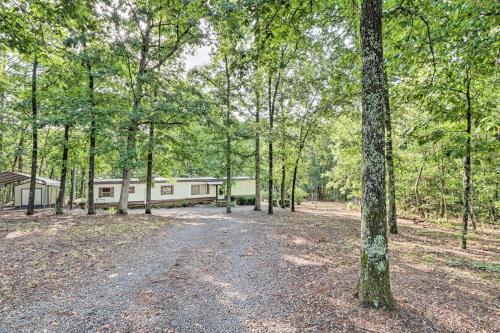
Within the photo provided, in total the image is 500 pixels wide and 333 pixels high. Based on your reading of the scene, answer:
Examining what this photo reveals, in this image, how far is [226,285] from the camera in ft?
15.1

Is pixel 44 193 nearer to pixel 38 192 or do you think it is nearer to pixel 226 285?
pixel 38 192

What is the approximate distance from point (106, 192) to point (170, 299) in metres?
21.1

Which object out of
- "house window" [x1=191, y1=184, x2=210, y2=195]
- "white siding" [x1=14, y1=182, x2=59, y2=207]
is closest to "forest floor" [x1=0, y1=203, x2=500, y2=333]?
"white siding" [x1=14, y1=182, x2=59, y2=207]

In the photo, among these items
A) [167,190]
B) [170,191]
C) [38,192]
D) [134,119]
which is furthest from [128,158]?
[38,192]

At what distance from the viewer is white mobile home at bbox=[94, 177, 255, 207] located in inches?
862

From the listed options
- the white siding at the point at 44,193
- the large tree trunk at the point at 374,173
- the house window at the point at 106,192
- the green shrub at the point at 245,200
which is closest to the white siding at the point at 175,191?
the house window at the point at 106,192

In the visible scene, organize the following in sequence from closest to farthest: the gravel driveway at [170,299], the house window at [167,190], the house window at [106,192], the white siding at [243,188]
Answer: the gravel driveway at [170,299], the house window at [106,192], the house window at [167,190], the white siding at [243,188]

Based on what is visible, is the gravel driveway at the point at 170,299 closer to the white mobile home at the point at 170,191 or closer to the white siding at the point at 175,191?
the white mobile home at the point at 170,191

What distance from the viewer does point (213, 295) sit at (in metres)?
4.20

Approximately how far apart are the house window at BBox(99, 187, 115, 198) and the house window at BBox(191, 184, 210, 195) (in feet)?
23.3

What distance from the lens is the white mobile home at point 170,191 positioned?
2191 centimetres

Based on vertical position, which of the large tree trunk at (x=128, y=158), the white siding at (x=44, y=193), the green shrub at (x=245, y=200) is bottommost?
the green shrub at (x=245, y=200)

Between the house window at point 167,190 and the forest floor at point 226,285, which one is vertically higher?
the house window at point 167,190

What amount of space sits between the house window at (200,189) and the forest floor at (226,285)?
1782 cm
